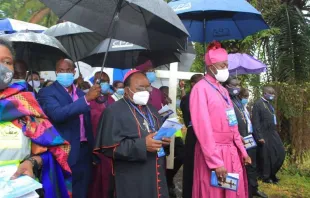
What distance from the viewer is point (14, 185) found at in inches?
89.8

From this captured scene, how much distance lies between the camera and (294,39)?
9539 millimetres

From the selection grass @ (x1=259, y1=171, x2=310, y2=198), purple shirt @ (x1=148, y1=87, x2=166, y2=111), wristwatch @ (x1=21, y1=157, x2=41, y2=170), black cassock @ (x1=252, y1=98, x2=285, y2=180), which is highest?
purple shirt @ (x1=148, y1=87, x2=166, y2=111)

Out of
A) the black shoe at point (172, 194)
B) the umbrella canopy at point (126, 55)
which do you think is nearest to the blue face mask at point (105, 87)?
the umbrella canopy at point (126, 55)

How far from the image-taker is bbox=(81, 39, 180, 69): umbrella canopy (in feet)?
17.3

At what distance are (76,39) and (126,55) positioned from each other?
84 centimetres

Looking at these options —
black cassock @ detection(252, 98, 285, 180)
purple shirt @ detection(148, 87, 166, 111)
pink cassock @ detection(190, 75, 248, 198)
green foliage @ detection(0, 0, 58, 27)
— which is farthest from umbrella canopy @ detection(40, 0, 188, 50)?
green foliage @ detection(0, 0, 58, 27)

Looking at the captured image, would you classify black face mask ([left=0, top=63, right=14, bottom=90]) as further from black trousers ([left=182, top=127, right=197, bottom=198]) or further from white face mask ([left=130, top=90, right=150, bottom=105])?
black trousers ([left=182, top=127, right=197, bottom=198])

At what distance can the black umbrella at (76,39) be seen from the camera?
5.60m

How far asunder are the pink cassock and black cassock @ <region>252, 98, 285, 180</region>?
3.71m

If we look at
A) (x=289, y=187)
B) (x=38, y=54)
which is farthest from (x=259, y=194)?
(x=38, y=54)

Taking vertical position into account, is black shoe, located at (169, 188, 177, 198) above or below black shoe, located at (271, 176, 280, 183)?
above

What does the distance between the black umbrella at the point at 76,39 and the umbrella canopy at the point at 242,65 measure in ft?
10.7

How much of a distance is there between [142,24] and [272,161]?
5009mm

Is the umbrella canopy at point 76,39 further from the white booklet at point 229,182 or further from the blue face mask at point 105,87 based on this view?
the white booklet at point 229,182
